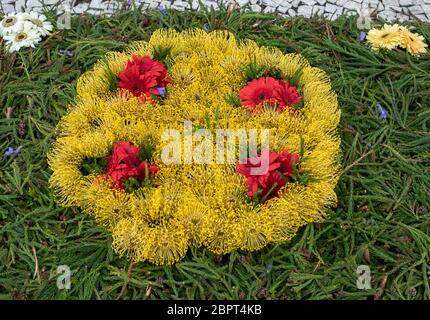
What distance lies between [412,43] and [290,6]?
94 cm

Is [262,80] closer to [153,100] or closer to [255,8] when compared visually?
[153,100]

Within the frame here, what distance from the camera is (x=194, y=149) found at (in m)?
3.23

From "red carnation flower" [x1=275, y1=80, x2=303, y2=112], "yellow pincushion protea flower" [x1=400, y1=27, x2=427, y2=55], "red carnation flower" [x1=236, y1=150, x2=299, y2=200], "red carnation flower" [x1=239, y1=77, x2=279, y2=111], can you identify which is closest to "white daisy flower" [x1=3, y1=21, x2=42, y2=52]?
"red carnation flower" [x1=239, y1=77, x2=279, y2=111]

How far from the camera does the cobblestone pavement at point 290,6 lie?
438 centimetres

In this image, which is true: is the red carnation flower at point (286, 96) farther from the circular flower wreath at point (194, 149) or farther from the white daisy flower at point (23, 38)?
the white daisy flower at point (23, 38)

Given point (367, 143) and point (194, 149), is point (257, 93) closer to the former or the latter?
point (194, 149)

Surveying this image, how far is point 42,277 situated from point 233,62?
1.73m

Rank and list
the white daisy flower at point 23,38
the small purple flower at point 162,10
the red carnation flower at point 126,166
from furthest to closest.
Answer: the small purple flower at point 162,10 → the white daisy flower at point 23,38 → the red carnation flower at point 126,166

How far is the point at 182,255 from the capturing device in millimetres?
2914

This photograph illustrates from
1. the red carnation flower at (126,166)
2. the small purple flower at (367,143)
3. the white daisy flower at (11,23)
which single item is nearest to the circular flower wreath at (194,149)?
the red carnation flower at (126,166)

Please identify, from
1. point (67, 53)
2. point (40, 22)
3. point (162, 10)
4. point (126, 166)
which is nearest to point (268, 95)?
point (126, 166)

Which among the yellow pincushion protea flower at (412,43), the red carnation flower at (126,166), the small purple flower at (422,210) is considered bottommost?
the small purple flower at (422,210)

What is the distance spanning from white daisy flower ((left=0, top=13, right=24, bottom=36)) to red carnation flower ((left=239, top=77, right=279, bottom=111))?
174 centimetres

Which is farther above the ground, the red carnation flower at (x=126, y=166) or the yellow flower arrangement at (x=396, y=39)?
the yellow flower arrangement at (x=396, y=39)
